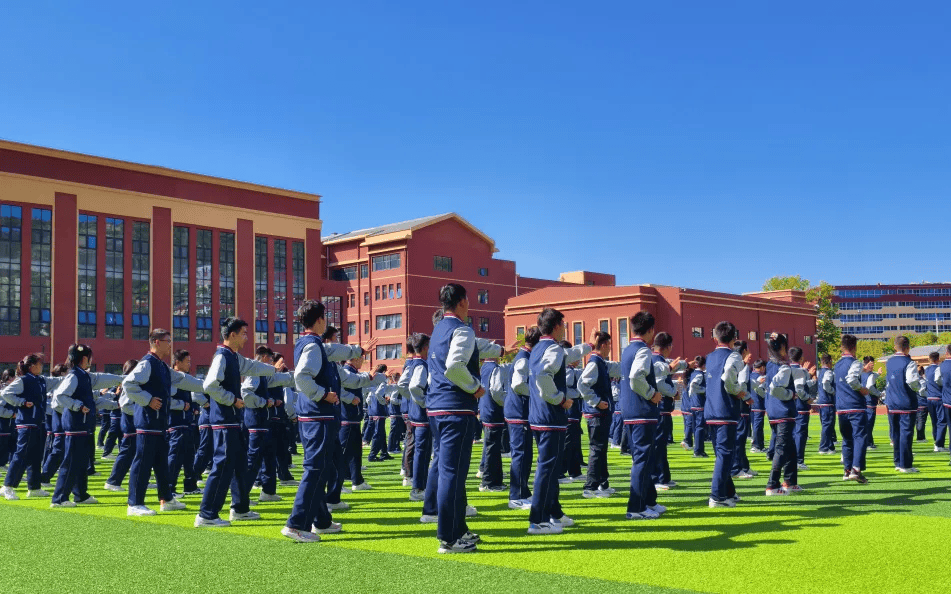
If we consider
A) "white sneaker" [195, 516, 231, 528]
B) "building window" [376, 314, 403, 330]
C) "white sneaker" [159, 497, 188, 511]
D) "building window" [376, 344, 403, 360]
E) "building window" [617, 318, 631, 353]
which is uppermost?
"building window" [376, 314, 403, 330]

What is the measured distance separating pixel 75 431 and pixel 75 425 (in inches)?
3.0

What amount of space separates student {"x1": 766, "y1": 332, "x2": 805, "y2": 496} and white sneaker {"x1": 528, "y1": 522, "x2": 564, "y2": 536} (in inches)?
152

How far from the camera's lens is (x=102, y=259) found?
63.6 meters

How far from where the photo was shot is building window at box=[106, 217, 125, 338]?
63750 mm

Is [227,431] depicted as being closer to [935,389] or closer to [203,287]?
[935,389]

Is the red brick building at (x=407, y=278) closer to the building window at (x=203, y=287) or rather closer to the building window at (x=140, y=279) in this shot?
the building window at (x=203, y=287)

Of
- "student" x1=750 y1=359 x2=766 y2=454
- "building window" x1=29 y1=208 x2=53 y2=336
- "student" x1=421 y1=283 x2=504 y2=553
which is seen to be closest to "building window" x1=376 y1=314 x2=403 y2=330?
"building window" x1=29 y1=208 x2=53 y2=336

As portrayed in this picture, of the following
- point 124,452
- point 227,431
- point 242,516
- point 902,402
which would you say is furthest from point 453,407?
point 902,402

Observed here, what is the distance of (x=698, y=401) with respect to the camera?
18.2 meters

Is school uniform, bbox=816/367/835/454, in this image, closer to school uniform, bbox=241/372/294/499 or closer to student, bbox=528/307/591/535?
student, bbox=528/307/591/535

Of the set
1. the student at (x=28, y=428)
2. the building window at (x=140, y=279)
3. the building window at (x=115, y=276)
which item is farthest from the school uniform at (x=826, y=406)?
the building window at (x=140, y=279)

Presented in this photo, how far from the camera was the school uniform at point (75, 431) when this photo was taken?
11.2m

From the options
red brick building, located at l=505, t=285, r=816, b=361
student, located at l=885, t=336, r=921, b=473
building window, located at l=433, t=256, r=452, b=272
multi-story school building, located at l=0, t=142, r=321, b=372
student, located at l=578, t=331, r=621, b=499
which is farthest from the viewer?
building window, located at l=433, t=256, r=452, b=272

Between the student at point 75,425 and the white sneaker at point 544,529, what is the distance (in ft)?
20.3
